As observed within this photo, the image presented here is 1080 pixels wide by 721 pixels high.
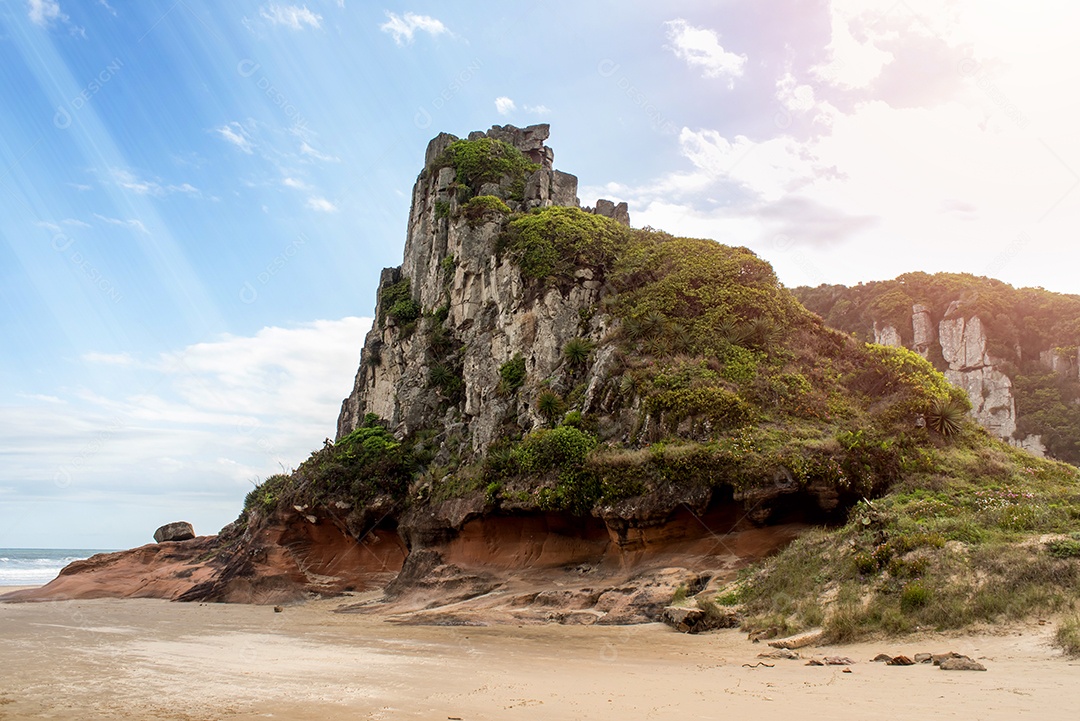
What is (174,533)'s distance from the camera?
4525 cm

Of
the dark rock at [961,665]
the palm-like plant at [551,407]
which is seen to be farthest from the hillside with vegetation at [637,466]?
the dark rock at [961,665]

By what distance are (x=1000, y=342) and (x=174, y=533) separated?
188 ft

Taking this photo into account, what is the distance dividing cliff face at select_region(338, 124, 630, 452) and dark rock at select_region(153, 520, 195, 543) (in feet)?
37.4

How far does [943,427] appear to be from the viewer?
2144 cm

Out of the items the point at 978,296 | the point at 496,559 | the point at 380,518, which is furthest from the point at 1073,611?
the point at 978,296

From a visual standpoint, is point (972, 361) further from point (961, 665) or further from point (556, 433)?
point (961, 665)

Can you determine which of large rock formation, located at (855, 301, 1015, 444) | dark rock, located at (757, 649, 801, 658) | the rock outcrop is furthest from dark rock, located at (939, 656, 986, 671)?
the rock outcrop

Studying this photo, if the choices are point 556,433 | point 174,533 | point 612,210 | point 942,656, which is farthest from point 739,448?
point 174,533

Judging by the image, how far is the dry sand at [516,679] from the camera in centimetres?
751

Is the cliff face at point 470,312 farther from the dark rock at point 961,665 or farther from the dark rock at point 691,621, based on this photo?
the dark rock at point 961,665

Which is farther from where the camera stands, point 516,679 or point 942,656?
point 516,679

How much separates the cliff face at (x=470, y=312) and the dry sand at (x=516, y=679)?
42.7 ft

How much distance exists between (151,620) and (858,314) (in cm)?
5673

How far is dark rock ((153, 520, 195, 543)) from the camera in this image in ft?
148
